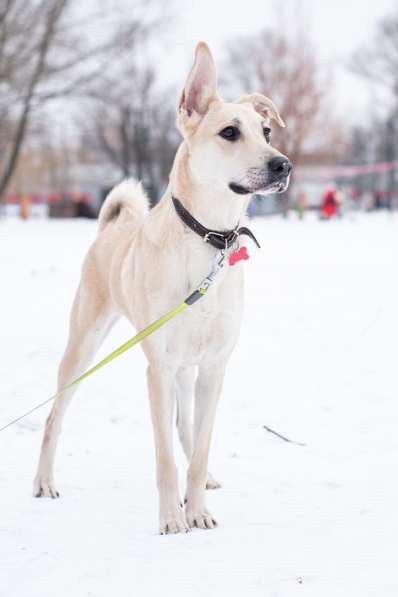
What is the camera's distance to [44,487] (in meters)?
4.07

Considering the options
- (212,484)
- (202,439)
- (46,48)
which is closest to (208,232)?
(202,439)

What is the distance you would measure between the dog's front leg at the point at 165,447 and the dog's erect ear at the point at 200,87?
1.26m

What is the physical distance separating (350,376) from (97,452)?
2.55 metres

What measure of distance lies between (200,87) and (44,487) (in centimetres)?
227

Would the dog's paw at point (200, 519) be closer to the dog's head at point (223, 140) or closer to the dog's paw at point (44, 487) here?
the dog's paw at point (44, 487)

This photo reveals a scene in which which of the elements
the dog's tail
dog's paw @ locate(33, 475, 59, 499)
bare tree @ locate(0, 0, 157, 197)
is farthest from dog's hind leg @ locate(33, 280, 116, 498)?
bare tree @ locate(0, 0, 157, 197)

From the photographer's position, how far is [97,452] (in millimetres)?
4754

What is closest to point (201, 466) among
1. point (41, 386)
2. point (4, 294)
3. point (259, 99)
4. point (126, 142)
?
point (259, 99)

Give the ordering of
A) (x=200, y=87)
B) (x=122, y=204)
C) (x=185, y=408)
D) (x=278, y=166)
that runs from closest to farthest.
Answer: (x=278, y=166)
(x=200, y=87)
(x=185, y=408)
(x=122, y=204)

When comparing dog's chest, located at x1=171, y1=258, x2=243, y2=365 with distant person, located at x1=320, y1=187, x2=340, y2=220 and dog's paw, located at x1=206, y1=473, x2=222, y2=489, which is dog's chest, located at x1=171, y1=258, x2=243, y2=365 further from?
distant person, located at x1=320, y1=187, x2=340, y2=220

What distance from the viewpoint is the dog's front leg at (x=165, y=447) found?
11.5 feet

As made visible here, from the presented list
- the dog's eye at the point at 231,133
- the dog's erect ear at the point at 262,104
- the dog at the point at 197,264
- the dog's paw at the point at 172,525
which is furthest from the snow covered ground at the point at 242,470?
the dog's erect ear at the point at 262,104

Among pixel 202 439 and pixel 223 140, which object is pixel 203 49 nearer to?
pixel 223 140

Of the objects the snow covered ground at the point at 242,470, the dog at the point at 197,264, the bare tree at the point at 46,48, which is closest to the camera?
the snow covered ground at the point at 242,470
